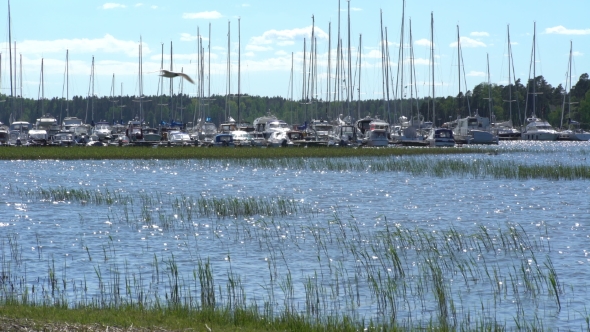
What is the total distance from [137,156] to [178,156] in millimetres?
3204

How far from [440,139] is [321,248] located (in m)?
71.9

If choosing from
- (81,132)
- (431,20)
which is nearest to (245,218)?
(431,20)

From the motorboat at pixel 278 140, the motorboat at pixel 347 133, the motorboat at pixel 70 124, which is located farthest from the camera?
the motorboat at pixel 70 124

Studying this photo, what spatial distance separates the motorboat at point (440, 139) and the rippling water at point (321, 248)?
47.1m

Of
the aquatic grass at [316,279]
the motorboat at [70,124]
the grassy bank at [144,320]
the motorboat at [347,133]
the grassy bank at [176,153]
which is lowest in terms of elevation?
the aquatic grass at [316,279]

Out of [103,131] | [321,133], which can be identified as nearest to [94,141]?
[103,131]

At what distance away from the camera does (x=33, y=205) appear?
117 feet

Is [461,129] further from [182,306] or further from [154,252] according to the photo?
[182,306]

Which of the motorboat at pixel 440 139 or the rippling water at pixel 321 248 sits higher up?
the motorboat at pixel 440 139

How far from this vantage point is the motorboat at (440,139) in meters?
94.5

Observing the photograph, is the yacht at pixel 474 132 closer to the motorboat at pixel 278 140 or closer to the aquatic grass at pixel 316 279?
the motorboat at pixel 278 140

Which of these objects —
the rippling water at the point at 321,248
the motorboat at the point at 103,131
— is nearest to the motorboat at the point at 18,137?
the motorboat at the point at 103,131

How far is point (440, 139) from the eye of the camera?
94.8 metres

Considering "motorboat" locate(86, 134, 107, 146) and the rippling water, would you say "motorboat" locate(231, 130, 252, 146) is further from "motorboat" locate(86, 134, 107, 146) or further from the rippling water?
the rippling water
